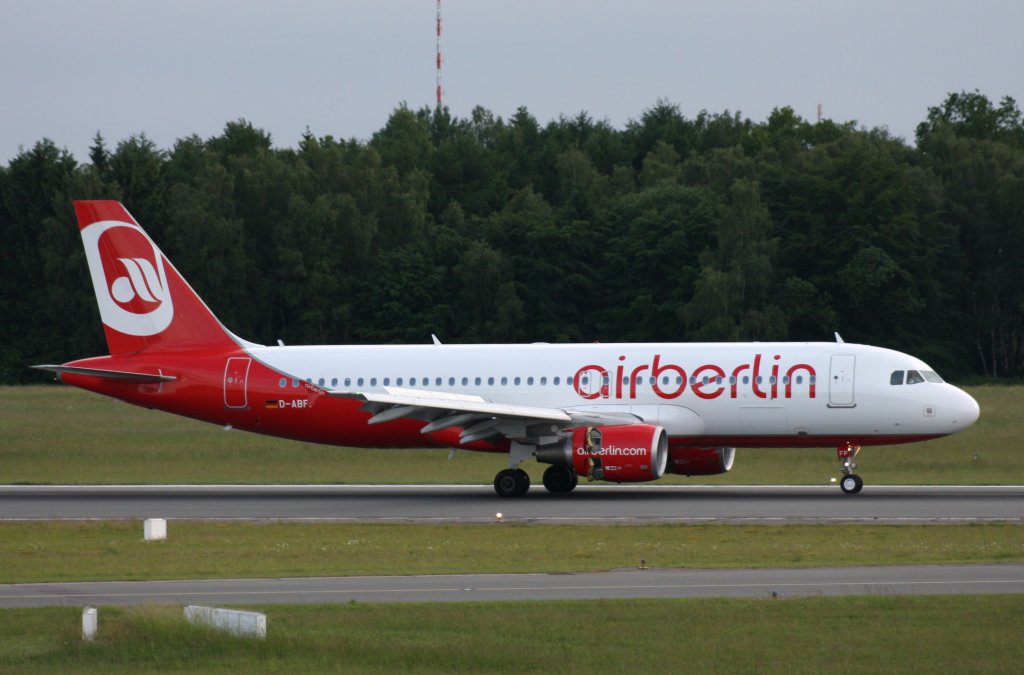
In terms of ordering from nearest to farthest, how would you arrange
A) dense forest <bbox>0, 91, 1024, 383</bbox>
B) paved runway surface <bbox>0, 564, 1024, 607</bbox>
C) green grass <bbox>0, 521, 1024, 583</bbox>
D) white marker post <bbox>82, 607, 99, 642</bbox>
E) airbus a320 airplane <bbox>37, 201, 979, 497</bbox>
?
white marker post <bbox>82, 607, 99, 642</bbox>
paved runway surface <bbox>0, 564, 1024, 607</bbox>
green grass <bbox>0, 521, 1024, 583</bbox>
airbus a320 airplane <bbox>37, 201, 979, 497</bbox>
dense forest <bbox>0, 91, 1024, 383</bbox>

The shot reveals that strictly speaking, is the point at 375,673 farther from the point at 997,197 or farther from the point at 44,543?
the point at 997,197

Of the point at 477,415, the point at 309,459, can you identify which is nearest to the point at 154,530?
the point at 477,415

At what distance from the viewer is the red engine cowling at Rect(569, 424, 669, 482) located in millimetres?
33656

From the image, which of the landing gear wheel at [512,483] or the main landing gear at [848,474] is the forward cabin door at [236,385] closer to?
the landing gear wheel at [512,483]

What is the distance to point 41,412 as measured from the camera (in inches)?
2628

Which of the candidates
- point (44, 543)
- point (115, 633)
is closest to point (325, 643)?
point (115, 633)

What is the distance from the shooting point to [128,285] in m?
40.4

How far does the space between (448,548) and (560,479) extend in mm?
11797

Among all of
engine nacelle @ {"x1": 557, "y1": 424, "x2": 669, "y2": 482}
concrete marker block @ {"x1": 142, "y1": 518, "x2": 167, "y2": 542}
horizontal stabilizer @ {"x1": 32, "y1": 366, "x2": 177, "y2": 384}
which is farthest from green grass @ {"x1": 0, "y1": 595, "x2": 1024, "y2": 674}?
horizontal stabilizer @ {"x1": 32, "y1": 366, "x2": 177, "y2": 384}

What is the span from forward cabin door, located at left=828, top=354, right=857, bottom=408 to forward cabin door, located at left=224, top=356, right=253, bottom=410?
47.2 ft

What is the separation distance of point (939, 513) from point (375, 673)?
1814 cm

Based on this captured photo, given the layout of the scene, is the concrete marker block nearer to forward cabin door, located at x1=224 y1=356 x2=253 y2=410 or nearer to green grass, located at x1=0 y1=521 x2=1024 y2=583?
green grass, located at x1=0 y1=521 x2=1024 y2=583

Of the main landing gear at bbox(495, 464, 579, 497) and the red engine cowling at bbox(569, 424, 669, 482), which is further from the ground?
the red engine cowling at bbox(569, 424, 669, 482)

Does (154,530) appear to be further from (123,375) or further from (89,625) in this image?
(123,375)
